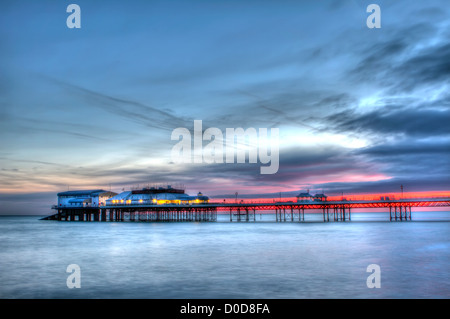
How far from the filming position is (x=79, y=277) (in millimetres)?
24234

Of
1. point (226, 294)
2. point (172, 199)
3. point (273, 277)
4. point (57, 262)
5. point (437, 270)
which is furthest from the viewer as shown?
point (172, 199)

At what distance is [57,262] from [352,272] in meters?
23.2

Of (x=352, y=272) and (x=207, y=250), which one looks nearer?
(x=352, y=272)

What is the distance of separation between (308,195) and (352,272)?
108 meters
